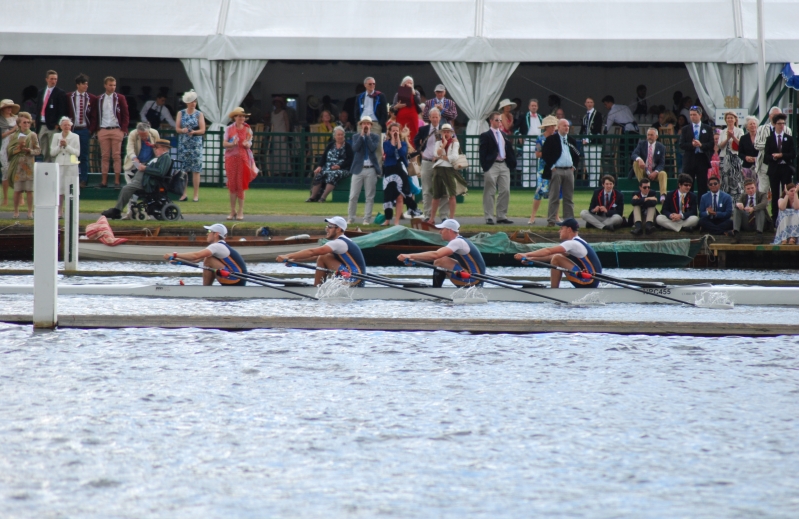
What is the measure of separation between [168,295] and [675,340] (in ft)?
20.2

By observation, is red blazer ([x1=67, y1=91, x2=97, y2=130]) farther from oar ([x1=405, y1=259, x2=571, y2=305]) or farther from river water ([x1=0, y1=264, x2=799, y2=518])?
river water ([x1=0, y1=264, x2=799, y2=518])

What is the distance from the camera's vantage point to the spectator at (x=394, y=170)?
20.6 m

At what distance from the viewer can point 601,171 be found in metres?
26.7

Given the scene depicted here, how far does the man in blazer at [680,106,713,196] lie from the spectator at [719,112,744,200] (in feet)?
1.59

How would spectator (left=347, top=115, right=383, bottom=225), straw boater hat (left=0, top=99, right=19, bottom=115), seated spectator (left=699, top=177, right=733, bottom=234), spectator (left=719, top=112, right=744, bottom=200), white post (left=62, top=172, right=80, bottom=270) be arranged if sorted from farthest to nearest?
straw boater hat (left=0, top=99, right=19, bottom=115)
spectator (left=347, top=115, right=383, bottom=225)
spectator (left=719, top=112, right=744, bottom=200)
seated spectator (left=699, top=177, right=733, bottom=234)
white post (left=62, top=172, right=80, bottom=270)

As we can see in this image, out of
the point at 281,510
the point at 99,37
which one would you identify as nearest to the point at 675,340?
the point at 281,510

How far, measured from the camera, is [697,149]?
21.7 meters

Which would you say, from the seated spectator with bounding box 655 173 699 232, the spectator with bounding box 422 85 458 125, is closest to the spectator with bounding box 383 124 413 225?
the spectator with bounding box 422 85 458 125

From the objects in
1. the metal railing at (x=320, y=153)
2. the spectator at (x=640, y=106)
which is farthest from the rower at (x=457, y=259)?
the spectator at (x=640, y=106)

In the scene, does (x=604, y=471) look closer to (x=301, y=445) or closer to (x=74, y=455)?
(x=301, y=445)

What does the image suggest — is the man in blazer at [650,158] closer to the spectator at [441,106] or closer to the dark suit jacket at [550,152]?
the dark suit jacket at [550,152]

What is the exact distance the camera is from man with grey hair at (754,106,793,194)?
66.4 ft

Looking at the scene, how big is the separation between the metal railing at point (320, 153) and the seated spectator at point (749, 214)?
5252mm

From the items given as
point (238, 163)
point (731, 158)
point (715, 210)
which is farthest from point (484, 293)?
point (731, 158)
